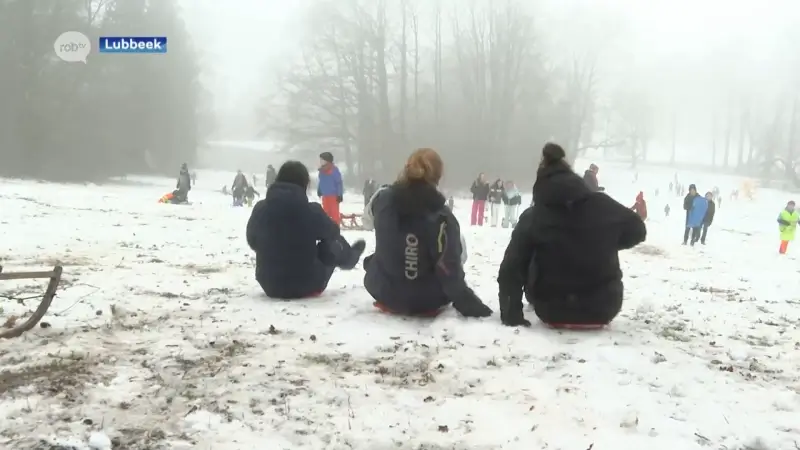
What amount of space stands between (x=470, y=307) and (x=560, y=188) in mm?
1394

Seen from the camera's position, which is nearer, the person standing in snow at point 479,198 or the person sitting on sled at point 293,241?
the person sitting on sled at point 293,241

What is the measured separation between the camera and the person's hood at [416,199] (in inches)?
227

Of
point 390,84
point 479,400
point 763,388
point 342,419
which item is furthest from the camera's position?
point 390,84

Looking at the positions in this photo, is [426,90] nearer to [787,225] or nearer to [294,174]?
[787,225]

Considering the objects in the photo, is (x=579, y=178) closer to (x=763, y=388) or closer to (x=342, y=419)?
(x=763, y=388)

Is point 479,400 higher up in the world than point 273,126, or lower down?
lower down

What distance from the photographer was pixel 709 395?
414 cm

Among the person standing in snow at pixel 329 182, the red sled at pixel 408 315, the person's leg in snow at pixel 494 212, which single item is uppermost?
the person standing in snow at pixel 329 182

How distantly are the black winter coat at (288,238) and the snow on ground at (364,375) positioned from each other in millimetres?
295

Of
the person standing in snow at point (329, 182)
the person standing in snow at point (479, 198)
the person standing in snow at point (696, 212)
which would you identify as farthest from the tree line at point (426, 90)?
the person standing in snow at point (329, 182)

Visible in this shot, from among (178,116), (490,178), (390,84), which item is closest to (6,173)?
(178,116)

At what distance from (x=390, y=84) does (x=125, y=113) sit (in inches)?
825

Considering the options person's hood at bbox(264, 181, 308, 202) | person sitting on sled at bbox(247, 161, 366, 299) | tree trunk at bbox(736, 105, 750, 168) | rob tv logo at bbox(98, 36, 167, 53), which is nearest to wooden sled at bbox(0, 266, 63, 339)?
person sitting on sled at bbox(247, 161, 366, 299)

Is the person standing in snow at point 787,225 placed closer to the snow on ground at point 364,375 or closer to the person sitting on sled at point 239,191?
the snow on ground at point 364,375
